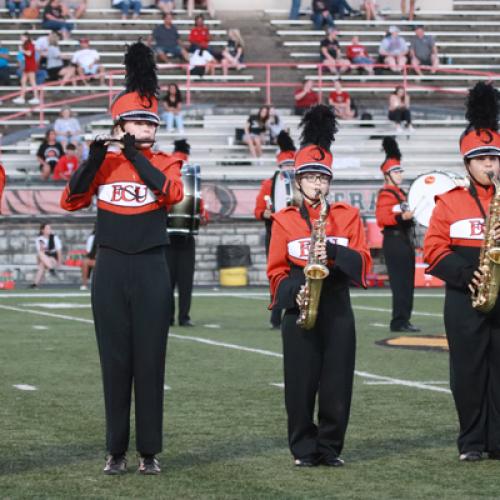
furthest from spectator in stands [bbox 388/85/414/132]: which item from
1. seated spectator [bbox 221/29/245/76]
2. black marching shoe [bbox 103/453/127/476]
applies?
black marching shoe [bbox 103/453/127/476]

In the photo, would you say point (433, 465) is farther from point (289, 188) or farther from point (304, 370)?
point (289, 188)

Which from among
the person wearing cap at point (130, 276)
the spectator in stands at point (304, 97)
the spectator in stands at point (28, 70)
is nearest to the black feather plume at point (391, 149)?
the person wearing cap at point (130, 276)

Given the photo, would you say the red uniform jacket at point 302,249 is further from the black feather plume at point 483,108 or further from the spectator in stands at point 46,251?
the spectator in stands at point 46,251

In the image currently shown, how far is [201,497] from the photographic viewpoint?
21.6 ft

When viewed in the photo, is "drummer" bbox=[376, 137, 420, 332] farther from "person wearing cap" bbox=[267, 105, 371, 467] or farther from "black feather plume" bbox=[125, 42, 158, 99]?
"black feather plume" bbox=[125, 42, 158, 99]

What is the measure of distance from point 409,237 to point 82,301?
6.43 metres

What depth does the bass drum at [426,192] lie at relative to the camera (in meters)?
16.3

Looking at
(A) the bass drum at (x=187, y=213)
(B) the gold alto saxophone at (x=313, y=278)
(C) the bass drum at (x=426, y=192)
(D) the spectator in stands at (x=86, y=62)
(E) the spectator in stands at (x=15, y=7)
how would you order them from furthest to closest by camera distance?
(E) the spectator in stands at (x=15, y=7) → (D) the spectator in stands at (x=86, y=62) → (A) the bass drum at (x=187, y=213) → (C) the bass drum at (x=426, y=192) → (B) the gold alto saxophone at (x=313, y=278)

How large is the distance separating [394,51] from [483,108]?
25.3 m

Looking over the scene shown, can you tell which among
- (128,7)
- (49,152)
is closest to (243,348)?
(49,152)

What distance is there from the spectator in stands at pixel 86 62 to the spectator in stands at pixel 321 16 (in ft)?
18.3

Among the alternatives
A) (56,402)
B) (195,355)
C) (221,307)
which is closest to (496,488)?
(56,402)

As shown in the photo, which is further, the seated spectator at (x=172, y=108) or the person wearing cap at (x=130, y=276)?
the seated spectator at (x=172, y=108)

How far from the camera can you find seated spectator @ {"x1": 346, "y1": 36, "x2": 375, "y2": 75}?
32.5m
